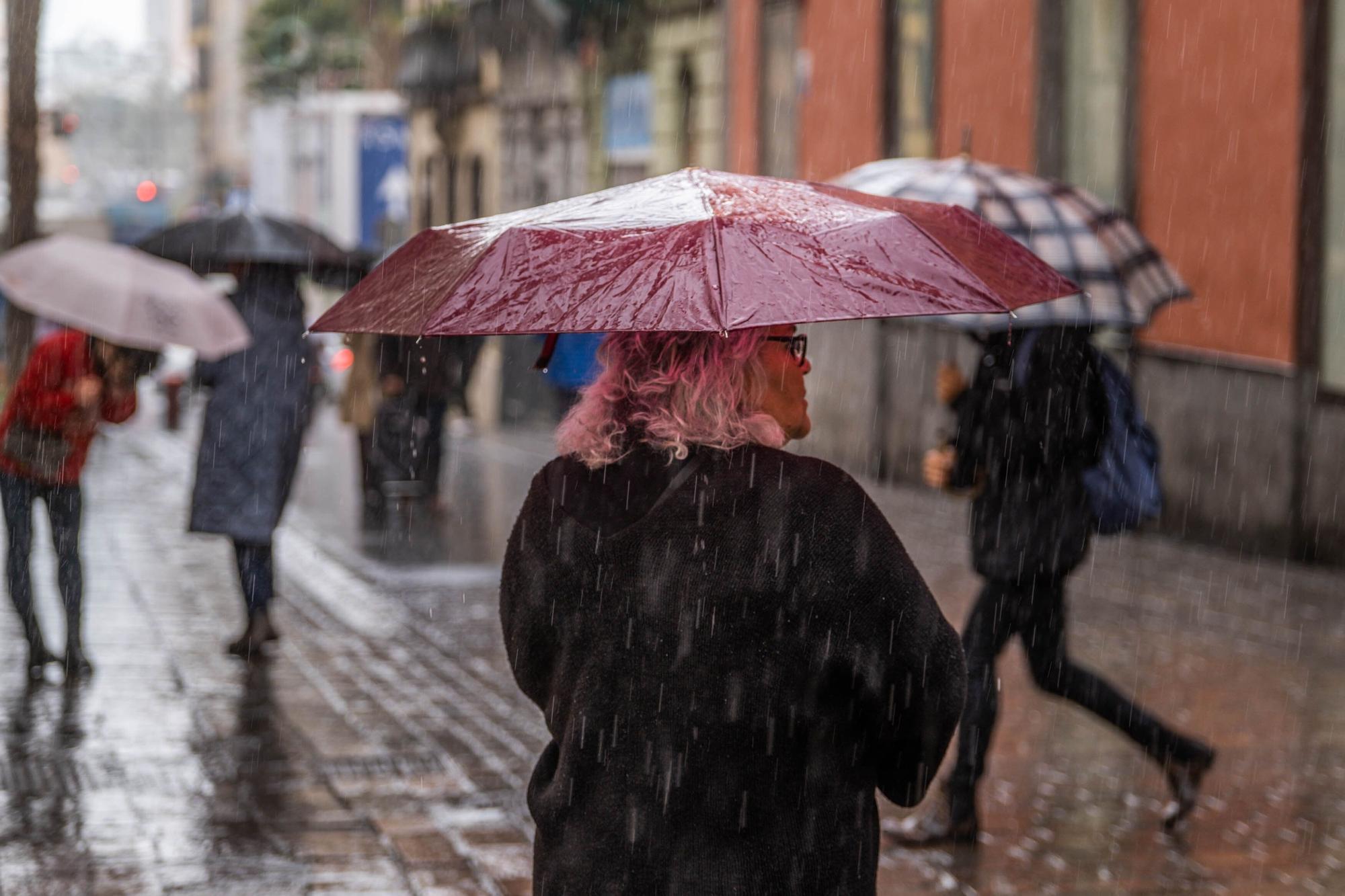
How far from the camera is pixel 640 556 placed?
2.69 meters

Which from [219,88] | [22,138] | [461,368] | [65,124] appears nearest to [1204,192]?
[461,368]

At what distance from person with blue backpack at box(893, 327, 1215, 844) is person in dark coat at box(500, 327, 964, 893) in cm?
293

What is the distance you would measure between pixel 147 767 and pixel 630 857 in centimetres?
428

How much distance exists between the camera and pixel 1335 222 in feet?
37.6

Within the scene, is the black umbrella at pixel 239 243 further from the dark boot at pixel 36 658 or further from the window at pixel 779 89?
the window at pixel 779 89

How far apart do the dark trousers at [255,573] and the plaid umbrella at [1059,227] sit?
359cm

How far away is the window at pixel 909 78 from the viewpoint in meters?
17.5

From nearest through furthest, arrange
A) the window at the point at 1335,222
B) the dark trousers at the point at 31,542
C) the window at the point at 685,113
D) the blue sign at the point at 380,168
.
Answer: the dark trousers at the point at 31,542 → the window at the point at 1335,222 → the window at the point at 685,113 → the blue sign at the point at 380,168

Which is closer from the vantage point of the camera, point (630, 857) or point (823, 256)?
point (630, 857)

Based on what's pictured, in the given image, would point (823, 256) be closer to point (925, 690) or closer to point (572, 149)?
point (925, 690)

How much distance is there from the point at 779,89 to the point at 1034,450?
15600 mm

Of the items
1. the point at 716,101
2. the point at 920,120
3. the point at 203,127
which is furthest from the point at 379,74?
the point at 203,127

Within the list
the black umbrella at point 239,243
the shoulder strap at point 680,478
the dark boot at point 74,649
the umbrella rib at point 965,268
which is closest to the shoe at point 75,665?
the dark boot at point 74,649

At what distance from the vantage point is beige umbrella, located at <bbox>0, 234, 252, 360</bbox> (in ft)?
25.1
